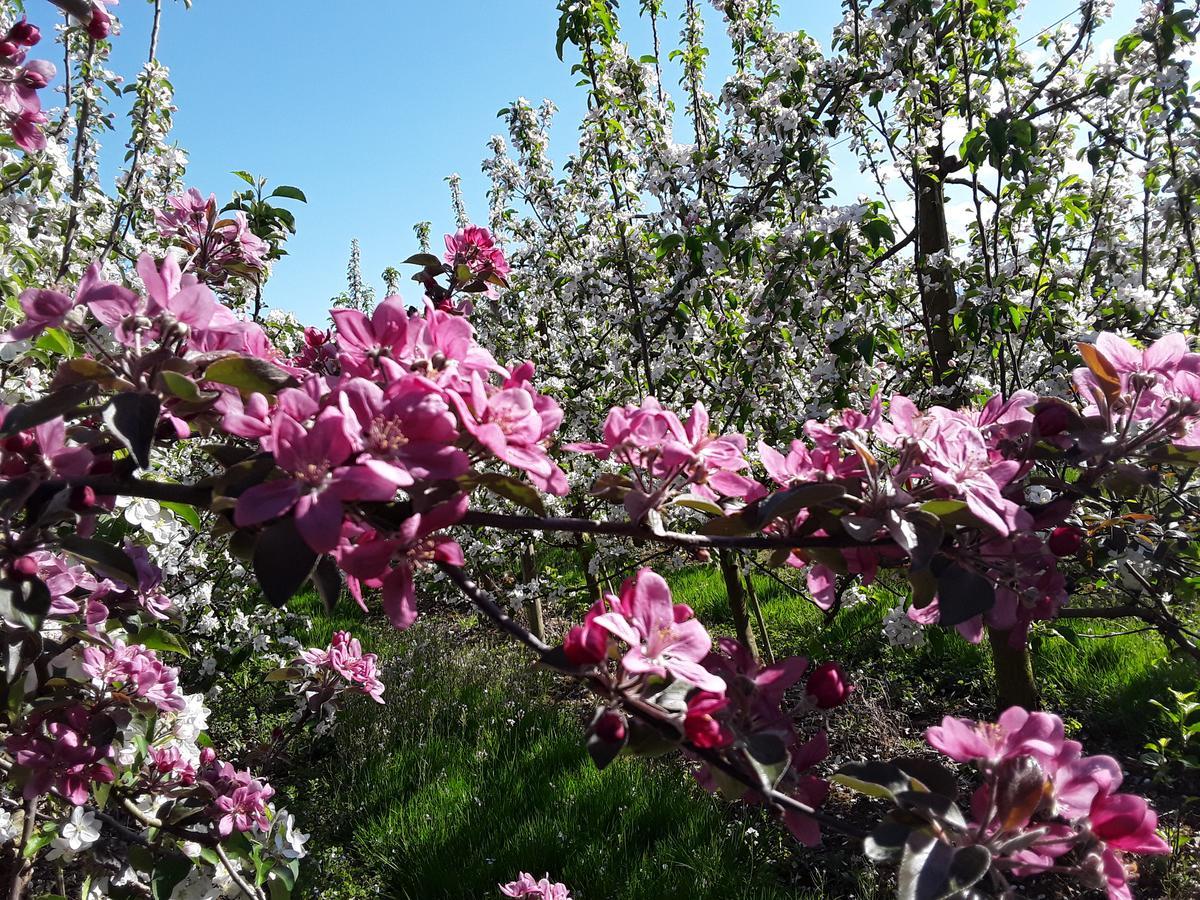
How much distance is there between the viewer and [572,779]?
10.3 feet

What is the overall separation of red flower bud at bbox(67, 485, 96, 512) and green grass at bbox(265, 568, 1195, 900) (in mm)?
2235

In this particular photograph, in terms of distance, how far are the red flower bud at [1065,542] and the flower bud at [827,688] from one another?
306 millimetres

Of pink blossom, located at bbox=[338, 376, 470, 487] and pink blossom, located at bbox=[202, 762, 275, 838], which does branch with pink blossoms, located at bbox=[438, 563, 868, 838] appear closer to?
pink blossom, located at bbox=[338, 376, 470, 487]

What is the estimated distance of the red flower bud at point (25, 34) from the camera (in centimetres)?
132

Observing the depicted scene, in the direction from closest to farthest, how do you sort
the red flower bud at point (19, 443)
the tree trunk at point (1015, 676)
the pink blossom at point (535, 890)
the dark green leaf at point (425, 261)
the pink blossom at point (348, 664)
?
1. the red flower bud at point (19, 443)
2. the dark green leaf at point (425, 261)
3. the pink blossom at point (535, 890)
4. the pink blossom at point (348, 664)
5. the tree trunk at point (1015, 676)

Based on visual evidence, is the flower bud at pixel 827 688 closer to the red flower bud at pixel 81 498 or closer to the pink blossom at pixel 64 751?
the red flower bud at pixel 81 498

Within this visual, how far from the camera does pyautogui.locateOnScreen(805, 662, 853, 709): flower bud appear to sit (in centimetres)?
77

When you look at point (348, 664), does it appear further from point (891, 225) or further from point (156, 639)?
point (891, 225)

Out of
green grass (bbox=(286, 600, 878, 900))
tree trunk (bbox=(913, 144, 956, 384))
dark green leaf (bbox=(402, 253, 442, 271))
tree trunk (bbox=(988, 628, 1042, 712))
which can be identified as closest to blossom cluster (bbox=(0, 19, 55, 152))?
dark green leaf (bbox=(402, 253, 442, 271))

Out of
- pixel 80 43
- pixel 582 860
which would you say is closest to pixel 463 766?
pixel 582 860

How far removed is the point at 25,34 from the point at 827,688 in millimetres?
1696

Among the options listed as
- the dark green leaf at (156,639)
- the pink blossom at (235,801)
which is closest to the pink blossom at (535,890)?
the pink blossom at (235,801)

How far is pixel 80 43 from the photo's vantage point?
2918 millimetres

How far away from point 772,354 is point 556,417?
256 centimetres
